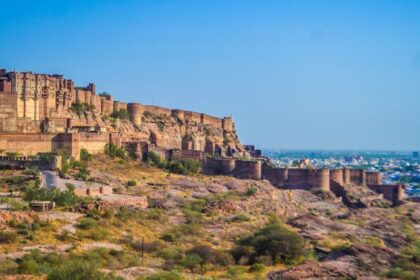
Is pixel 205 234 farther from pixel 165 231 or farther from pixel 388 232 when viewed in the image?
pixel 388 232

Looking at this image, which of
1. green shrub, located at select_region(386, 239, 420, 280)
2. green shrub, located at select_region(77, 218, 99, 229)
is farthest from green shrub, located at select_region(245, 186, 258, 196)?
green shrub, located at select_region(77, 218, 99, 229)

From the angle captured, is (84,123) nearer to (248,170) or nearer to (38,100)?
(38,100)

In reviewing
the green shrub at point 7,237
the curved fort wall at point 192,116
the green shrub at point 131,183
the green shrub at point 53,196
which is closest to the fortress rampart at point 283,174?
the curved fort wall at point 192,116

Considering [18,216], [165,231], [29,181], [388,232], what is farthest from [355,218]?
[18,216]

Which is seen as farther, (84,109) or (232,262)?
(84,109)

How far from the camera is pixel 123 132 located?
150 ft

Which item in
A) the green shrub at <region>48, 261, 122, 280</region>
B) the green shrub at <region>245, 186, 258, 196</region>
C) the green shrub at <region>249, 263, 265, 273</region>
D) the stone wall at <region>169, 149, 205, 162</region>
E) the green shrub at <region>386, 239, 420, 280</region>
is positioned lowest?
the green shrub at <region>249, 263, 265, 273</region>

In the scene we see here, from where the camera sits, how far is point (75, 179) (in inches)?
1235

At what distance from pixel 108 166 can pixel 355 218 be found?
13.8 m

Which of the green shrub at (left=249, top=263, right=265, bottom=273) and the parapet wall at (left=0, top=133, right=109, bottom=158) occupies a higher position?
the parapet wall at (left=0, top=133, right=109, bottom=158)

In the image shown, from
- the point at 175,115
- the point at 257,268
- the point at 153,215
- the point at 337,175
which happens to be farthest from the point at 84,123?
the point at 257,268

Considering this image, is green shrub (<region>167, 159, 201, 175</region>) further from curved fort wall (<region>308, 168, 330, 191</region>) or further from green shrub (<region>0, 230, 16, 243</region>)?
green shrub (<region>0, 230, 16, 243</region>)

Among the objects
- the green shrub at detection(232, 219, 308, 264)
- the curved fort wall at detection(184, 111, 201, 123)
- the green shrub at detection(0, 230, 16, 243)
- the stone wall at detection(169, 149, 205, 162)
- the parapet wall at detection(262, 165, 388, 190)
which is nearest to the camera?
the green shrub at detection(0, 230, 16, 243)

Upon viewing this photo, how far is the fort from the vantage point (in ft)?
115
